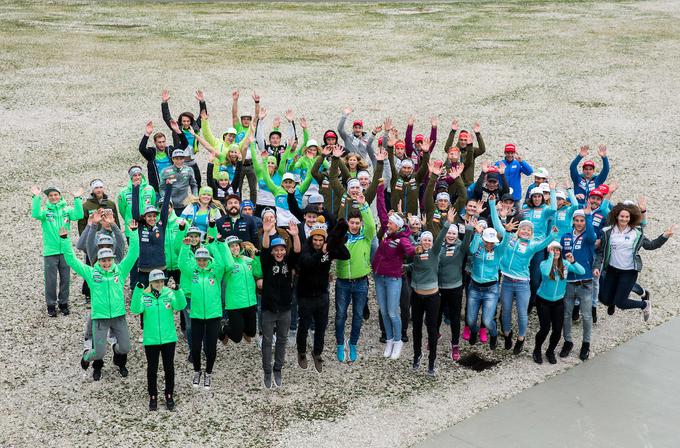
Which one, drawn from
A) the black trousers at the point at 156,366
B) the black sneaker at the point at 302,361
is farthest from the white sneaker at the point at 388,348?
the black trousers at the point at 156,366

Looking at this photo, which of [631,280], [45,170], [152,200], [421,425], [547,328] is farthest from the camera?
[45,170]

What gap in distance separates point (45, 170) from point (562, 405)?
12.2 metres

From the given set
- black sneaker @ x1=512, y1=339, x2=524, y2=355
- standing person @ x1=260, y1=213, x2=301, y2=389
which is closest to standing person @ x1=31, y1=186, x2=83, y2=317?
standing person @ x1=260, y1=213, x2=301, y2=389

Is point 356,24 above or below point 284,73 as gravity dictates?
above

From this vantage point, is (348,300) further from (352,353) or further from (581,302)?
(581,302)

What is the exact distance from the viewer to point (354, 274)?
10.0 m

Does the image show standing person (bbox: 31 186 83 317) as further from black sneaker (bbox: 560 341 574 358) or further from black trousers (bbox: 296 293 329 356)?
black sneaker (bbox: 560 341 574 358)

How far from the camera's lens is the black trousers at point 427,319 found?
9.84 metres

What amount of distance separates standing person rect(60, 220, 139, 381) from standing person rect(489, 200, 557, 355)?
→ 15.6 ft

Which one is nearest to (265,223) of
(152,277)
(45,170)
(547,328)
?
(152,277)

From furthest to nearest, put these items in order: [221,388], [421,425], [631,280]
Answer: [631,280] < [221,388] < [421,425]

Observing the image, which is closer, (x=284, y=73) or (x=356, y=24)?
(x=284, y=73)

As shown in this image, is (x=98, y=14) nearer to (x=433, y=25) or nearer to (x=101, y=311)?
(x=433, y=25)

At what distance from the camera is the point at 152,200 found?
11641 millimetres
